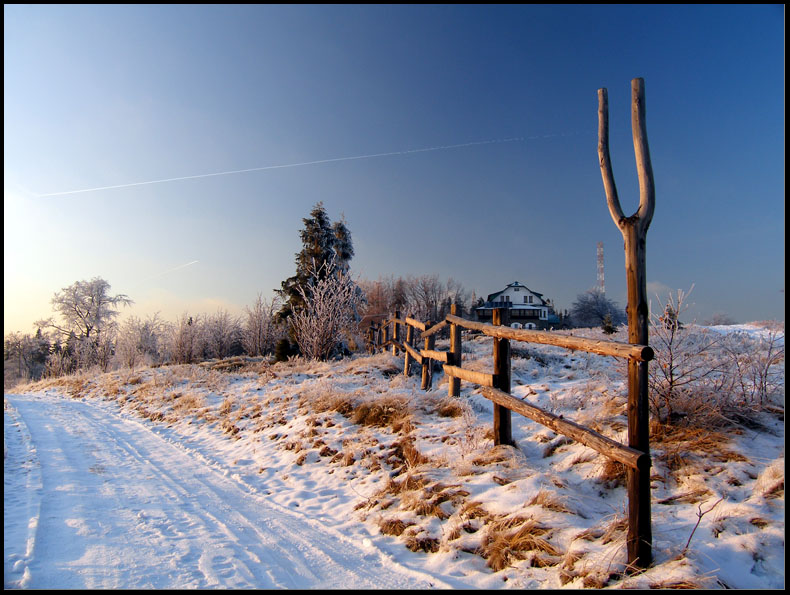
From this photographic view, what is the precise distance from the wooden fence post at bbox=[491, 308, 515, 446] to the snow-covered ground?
254 millimetres

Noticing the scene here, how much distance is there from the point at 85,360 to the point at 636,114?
39.9 meters

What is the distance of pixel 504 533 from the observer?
3.58 meters

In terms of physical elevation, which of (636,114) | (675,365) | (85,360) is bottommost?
(85,360)

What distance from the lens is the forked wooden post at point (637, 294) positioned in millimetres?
3129

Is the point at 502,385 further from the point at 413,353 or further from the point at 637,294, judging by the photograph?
the point at 413,353

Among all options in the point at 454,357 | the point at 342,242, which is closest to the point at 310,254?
the point at 342,242

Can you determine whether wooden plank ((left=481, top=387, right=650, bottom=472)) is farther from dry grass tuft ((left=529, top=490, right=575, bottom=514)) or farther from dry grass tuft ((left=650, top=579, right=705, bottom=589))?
dry grass tuft ((left=650, top=579, right=705, bottom=589))

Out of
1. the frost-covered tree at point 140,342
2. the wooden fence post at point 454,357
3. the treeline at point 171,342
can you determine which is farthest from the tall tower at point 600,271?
the wooden fence post at point 454,357

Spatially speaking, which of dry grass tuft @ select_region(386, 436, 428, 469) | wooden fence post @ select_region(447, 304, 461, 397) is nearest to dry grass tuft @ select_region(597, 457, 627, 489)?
dry grass tuft @ select_region(386, 436, 428, 469)

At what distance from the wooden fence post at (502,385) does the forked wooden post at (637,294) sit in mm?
2003

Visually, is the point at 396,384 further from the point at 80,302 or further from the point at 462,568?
the point at 80,302

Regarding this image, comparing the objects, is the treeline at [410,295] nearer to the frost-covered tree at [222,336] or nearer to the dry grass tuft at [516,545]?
the frost-covered tree at [222,336]

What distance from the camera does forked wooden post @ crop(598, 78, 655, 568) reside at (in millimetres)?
3129

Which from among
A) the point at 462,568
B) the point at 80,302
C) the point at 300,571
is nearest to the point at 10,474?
the point at 300,571
